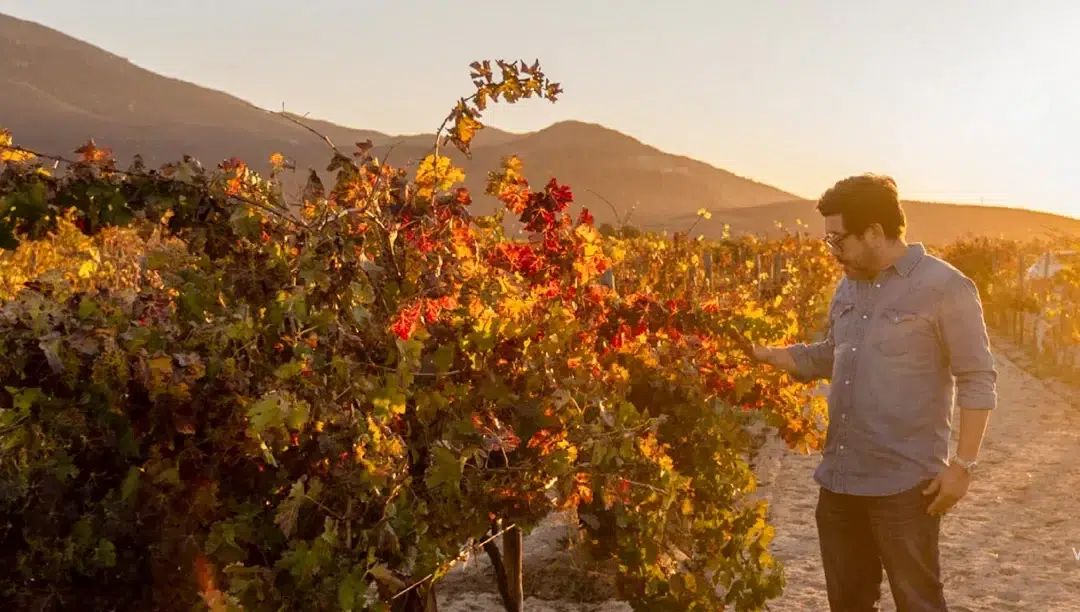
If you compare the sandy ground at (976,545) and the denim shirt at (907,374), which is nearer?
the denim shirt at (907,374)

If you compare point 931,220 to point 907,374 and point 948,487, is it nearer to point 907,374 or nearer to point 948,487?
point 907,374

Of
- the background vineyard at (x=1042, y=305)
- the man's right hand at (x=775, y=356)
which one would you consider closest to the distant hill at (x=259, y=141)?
the background vineyard at (x=1042, y=305)

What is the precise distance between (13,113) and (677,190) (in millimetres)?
100441

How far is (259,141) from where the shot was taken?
13775cm

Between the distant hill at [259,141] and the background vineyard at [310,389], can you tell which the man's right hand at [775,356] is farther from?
the distant hill at [259,141]

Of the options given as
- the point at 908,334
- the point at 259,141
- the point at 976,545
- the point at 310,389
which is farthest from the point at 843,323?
the point at 259,141

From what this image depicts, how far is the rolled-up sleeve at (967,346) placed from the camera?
2.52 m

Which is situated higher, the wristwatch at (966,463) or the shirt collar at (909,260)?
the shirt collar at (909,260)

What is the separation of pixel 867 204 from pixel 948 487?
861mm

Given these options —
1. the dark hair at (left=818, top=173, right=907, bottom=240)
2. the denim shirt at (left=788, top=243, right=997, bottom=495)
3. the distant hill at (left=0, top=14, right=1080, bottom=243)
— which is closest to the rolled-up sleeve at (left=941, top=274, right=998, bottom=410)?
the denim shirt at (left=788, top=243, right=997, bottom=495)

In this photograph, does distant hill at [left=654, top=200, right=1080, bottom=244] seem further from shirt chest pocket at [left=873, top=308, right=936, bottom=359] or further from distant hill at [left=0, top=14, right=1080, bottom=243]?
shirt chest pocket at [left=873, top=308, right=936, bottom=359]

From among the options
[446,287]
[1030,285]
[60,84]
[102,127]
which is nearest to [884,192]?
[446,287]

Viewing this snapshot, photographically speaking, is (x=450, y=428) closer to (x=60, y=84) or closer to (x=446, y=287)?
(x=446, y=287)

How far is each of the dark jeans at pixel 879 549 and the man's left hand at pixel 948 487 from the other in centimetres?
5
